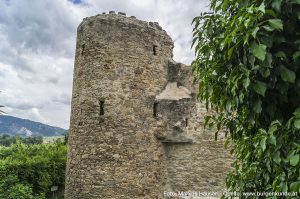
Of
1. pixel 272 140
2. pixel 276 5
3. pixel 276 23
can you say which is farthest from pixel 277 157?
pixel 276 5

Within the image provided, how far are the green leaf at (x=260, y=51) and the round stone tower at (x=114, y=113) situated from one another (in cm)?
811

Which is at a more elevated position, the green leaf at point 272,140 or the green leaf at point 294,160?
the green leaf at point 272,140

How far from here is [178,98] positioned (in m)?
11.5

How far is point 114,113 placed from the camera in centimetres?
1052

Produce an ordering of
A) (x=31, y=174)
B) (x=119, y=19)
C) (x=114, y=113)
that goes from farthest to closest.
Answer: (x=31, y=174), (x=119, y=19), (x=114, y=113)

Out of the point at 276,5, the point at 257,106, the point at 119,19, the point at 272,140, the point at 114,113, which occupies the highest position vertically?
the point at 119,19

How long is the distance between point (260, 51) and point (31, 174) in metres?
14.7

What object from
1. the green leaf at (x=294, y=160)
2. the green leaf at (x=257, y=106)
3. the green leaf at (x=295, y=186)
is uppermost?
the green leaf at (x=257, y=106)

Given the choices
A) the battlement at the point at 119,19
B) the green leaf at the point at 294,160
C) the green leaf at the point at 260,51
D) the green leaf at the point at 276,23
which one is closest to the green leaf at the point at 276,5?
the green leaf at the point at 276,23

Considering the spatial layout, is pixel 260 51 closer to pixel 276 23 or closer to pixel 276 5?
pixel 276 23

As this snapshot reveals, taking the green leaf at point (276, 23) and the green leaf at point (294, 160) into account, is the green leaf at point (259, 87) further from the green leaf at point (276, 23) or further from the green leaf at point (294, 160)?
the green leaf at point (294, 160)

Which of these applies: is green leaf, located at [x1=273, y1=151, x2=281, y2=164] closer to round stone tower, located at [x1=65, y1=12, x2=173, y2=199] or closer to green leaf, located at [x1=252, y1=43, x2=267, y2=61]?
green leaf, located at [x1=252, y1=43, x2=267, y2=61]

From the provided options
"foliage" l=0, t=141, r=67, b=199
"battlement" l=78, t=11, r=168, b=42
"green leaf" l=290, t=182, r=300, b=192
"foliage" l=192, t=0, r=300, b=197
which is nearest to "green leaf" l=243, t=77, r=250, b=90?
"foliage" l=192, t=0, r=300, b=197

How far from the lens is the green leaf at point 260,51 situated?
2657 millimetres
